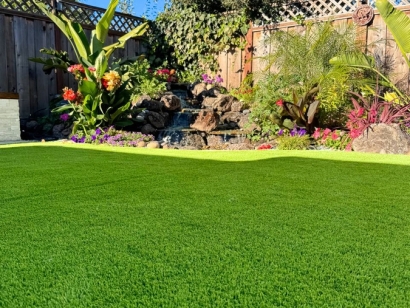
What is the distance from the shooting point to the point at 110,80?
619cm

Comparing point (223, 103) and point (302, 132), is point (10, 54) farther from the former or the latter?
point (302, 132)

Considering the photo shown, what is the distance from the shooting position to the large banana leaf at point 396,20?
554 cm

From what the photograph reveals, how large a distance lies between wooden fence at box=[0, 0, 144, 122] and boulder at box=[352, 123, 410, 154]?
6221 mm

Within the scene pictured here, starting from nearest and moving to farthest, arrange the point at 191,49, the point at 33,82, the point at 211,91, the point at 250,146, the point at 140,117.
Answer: the point at 250,146 < the point at 140,117 < the point at 33,82 < the point at 211,91 < the point at 191,49

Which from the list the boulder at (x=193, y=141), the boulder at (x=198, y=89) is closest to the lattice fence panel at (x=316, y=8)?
the boulder at (x=198, y=89)

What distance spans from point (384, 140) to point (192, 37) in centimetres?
621

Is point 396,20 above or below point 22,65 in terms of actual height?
above

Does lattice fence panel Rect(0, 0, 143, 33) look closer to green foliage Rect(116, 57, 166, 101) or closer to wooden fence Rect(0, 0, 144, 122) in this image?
wooden fence Rect(0, 0, 144, 122)

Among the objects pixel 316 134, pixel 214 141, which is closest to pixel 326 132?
pixel 316 134

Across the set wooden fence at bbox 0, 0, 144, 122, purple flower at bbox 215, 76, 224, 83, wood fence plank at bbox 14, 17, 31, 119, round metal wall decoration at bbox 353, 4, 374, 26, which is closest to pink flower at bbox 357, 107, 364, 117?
round metal wall decoration at bbox 353, 4, 374, 26

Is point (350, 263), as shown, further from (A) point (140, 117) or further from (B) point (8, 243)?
(A) point (140, 117)

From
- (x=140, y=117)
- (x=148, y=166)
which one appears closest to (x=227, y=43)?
(x=140, y=117)

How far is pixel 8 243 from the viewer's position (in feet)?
5.45

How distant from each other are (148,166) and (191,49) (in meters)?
6.95
